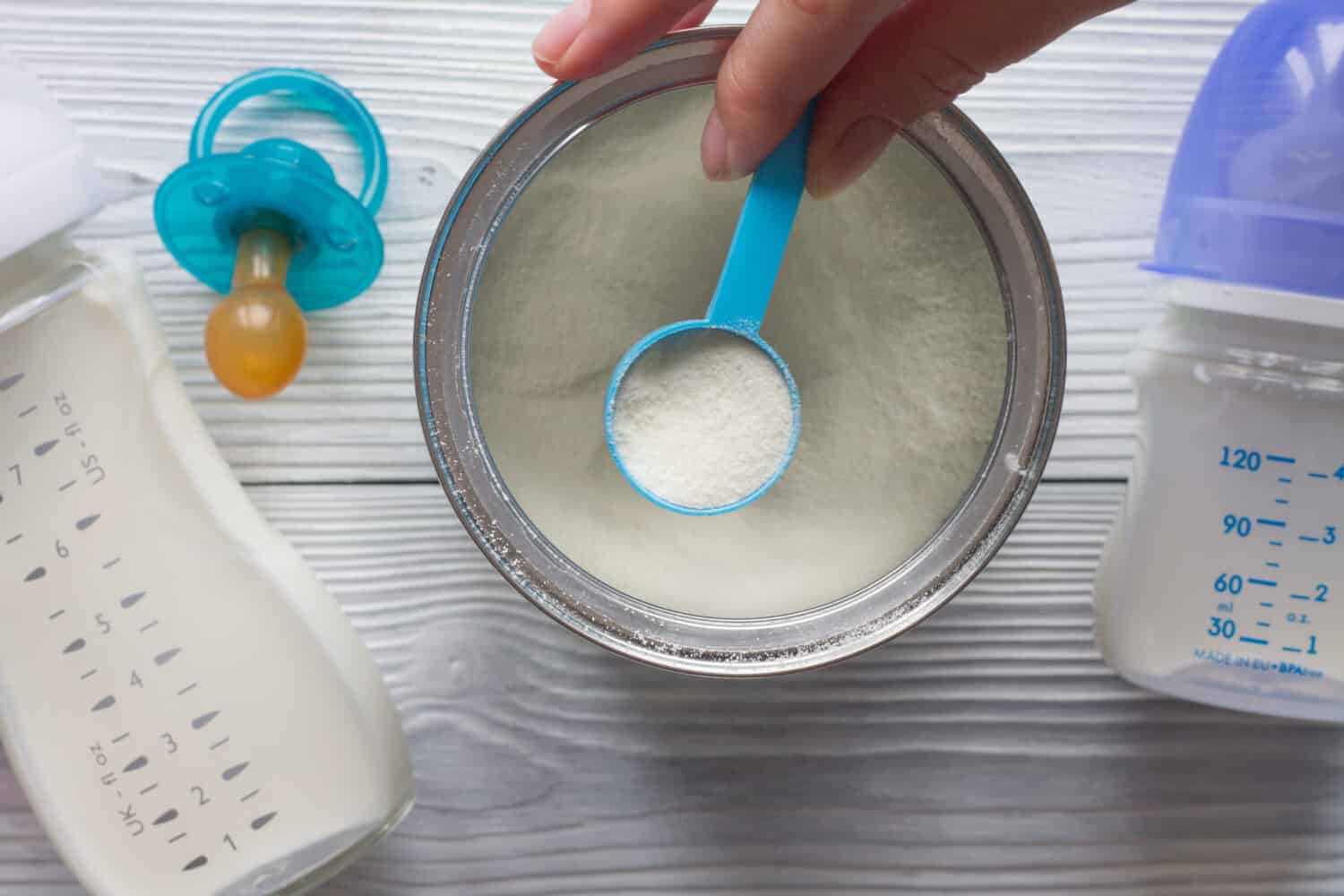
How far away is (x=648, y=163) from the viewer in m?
0.47

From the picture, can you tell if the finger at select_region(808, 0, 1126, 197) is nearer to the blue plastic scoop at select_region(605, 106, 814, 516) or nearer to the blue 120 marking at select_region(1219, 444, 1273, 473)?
the blue plastic scoop at select_region(605, 106, 814, 516)

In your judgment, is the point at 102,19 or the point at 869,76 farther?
the point at 102,19

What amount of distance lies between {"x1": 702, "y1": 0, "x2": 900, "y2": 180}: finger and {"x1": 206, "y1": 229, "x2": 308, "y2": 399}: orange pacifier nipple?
24cm

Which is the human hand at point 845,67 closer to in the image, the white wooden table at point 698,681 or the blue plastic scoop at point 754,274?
the blue plastic scoop at point 754,274

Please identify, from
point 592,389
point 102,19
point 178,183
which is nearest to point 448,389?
point 592,389

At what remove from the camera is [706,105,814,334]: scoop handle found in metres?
0.42

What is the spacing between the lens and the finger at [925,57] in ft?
1.29

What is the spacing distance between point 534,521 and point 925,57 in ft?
0.85

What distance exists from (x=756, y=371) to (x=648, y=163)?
0.12m

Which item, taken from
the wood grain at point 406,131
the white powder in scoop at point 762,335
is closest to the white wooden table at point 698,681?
the wood grain at point 406,131

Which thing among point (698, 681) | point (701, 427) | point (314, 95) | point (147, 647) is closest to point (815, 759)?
point (698, 681)

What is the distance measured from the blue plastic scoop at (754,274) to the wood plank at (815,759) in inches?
6.4

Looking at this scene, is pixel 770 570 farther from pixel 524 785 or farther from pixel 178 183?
pixel 178 183

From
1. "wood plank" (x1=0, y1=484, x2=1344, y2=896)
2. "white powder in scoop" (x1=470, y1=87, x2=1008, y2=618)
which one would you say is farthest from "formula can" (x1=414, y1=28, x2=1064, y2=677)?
"wood plank" (x1=0, y1=484, x2=1344, y2=896)
